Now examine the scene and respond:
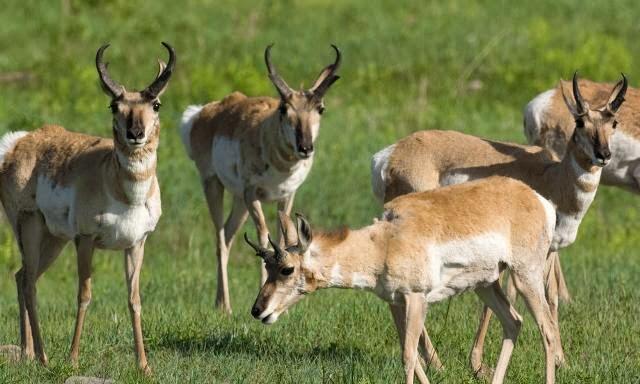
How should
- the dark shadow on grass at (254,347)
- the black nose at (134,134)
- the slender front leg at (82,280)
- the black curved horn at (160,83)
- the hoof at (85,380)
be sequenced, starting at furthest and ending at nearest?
the dark shadow on grass at (254,347) → the slender front leg at (82,280) → the black curved horn at (160,83) → the black nose at (134,134) → the hoof at (85,380)

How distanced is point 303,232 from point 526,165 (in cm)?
294

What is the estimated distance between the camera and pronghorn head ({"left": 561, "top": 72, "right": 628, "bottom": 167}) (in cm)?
843

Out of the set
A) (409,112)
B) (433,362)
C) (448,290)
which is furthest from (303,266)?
(409,112)

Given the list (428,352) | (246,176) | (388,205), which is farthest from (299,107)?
(428,352)

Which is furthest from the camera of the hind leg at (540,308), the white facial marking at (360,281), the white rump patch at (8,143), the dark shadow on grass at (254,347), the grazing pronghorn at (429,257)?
the white rump patch at (8,143)

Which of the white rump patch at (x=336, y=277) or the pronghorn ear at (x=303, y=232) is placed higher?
the pronghorn ear at (x=303, y=232)

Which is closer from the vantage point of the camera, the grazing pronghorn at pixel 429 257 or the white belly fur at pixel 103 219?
the grazing pronghorn at pixel 429 257

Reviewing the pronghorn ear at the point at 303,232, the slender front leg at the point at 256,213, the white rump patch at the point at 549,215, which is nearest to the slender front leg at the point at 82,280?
the pronghorn ear at the point at 303,232

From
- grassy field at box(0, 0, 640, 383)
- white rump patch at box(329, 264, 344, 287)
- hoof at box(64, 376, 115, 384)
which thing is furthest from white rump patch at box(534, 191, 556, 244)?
hoof at box(64, 376, 115, 384)

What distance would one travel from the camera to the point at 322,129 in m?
16.9

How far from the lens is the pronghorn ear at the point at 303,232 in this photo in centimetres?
663

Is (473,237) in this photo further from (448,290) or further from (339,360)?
(339,360)

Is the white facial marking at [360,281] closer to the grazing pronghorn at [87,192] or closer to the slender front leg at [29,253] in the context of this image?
the grazing pronghorn at [87,192]

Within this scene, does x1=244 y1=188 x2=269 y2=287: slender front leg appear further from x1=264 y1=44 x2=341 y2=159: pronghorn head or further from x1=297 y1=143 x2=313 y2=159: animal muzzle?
x1=297 y1=143 x2=313 y2=159: animal muzzle
